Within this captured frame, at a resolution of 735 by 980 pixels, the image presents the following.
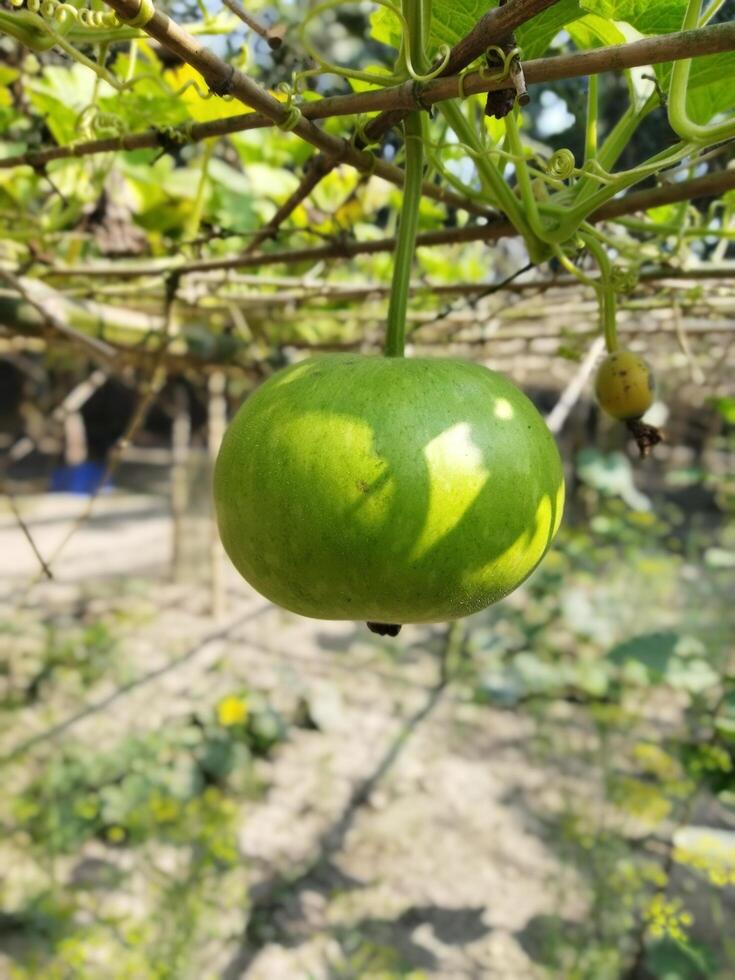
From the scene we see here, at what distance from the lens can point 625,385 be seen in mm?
843

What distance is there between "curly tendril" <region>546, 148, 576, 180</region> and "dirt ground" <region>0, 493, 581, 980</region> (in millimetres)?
1207

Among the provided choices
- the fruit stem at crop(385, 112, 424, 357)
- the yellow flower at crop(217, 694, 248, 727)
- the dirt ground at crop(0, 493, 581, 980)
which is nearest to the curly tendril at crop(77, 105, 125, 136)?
the fruit stem at crop(385, 112, 424, 357)

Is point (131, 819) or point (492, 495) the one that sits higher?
point (492, 495)

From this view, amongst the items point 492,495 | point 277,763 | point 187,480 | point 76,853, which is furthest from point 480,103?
point 187,480

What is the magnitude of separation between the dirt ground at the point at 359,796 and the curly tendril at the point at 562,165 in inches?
47.5

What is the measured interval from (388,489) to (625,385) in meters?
0.37

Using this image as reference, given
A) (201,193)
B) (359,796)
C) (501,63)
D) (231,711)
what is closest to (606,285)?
(501,63)

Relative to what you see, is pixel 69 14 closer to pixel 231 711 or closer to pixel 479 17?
pixel 479 17

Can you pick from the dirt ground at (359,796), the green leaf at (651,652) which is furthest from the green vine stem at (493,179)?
the green leaf at (651,652)

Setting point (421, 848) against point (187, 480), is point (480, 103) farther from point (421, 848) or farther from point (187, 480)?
point (187, 480)

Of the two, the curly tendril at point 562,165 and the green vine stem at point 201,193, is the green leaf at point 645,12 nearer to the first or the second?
the curly tendril at point 562,165

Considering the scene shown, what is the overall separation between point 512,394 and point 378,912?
2.43m

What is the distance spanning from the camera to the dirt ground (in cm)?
250

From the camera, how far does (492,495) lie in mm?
632
